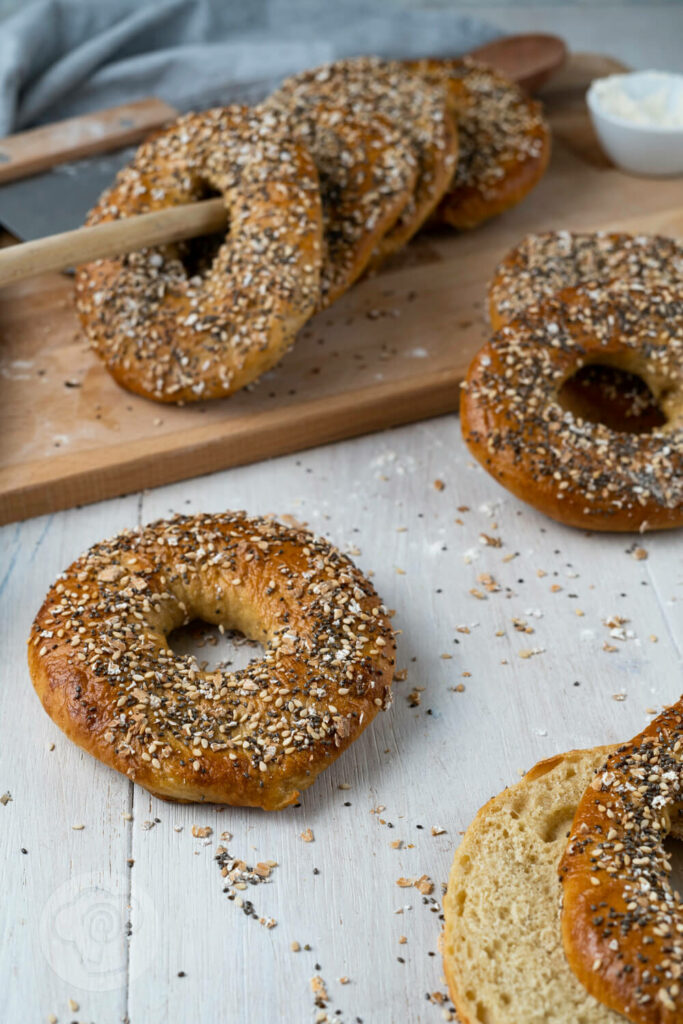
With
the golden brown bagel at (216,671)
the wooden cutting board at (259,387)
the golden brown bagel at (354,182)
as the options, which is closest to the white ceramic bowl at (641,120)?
the wooden cutting board at (259,387)

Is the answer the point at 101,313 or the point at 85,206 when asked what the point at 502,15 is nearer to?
the point at 85,206

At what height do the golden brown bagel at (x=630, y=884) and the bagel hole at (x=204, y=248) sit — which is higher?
the bagel hole at (x=204, y=248)

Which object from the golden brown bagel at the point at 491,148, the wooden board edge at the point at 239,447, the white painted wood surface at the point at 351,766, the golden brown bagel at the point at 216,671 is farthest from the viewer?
the golden brown bagel at the point at 491,148

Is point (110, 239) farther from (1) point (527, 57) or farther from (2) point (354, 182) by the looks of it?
(1) point (527, 57)

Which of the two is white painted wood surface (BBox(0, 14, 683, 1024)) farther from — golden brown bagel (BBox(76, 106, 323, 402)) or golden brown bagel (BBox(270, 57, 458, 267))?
golden brown bagel (BBox(270, 57, 458, 267))

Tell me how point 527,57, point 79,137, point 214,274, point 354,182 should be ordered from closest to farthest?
point 214,274
point 354,182
point 79,137
point 527,57

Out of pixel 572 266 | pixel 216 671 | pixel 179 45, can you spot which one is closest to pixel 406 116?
pixel 572 266

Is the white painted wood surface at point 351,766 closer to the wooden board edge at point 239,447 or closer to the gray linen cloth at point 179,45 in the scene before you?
the wooden board edge at point 239,447
